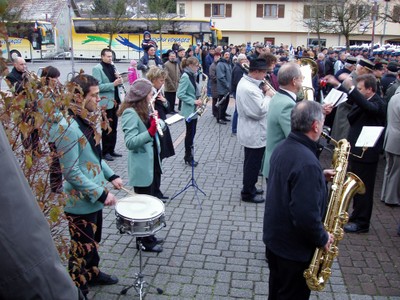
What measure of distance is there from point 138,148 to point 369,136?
2729mm

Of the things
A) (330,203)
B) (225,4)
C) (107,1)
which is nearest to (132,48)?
(107,1)

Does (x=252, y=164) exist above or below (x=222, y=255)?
above

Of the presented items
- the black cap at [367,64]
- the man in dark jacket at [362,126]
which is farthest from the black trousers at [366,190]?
the black cap at [367,64]

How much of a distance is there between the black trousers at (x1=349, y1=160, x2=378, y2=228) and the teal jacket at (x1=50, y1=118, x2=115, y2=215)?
11.4 ft

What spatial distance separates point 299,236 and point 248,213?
3.12 meters

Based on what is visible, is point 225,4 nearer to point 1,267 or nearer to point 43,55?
point 43,55

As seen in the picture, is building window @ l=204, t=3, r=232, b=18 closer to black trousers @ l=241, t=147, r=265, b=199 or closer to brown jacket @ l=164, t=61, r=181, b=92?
brown jacket @ l=164, t=61, r=181, b=92

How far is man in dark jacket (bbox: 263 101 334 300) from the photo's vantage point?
2.96 meters

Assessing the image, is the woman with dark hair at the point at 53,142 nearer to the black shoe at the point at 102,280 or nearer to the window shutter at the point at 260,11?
the black shoe at the point at 102,280

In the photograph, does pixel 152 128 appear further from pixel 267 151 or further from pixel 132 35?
pixel 132 35

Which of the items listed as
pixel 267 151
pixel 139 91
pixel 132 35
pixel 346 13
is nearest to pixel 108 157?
pixel 139 91

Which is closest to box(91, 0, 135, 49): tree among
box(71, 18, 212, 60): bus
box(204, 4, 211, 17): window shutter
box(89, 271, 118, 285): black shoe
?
box(71, 18, 212, 60): bus

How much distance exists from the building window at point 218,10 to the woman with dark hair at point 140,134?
5275cm

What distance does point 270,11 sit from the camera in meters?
54.8
